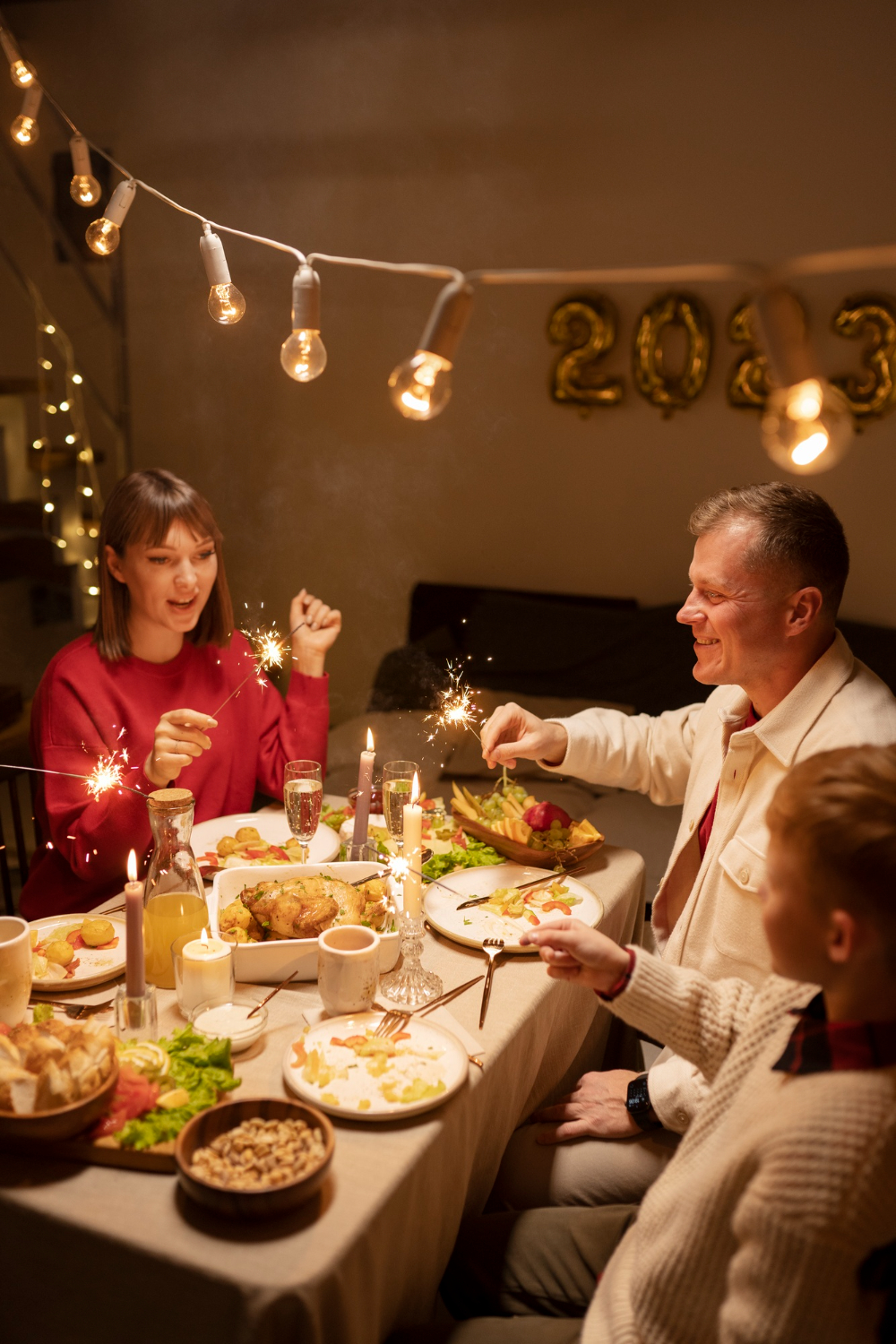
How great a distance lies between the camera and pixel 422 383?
54.4 inches

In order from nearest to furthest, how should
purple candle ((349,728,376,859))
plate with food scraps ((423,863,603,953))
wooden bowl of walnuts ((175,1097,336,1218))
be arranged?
1. wooden bowl of walnuts ((175,1097,336,1218))
2. plate with food scraps ((423,863,603,953))
3. purple candle ((349,728,376,859))

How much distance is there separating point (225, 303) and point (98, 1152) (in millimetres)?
1404

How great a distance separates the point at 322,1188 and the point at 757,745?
1141mm

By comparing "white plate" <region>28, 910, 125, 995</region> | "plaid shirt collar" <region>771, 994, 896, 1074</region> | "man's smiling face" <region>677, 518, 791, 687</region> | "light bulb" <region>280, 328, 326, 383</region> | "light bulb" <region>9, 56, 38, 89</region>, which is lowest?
"white plate" <region>28, 910, 125, 995</region>

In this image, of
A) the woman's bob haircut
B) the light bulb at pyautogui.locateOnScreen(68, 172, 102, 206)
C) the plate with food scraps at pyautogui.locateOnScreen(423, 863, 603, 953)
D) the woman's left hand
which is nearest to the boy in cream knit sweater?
the plate with food scraps at pyautogui.locateOnScreen(423, 863, 603, 953)

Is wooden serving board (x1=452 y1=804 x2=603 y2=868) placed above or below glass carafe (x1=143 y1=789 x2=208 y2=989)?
below

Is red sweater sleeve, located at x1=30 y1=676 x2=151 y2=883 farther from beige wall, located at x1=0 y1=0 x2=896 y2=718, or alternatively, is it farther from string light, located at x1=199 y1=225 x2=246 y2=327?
beige wall, located at x1=0 y1=0 x2=896 y2=718

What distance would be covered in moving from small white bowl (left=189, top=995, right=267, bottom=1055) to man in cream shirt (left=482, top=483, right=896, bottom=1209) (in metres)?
0.61

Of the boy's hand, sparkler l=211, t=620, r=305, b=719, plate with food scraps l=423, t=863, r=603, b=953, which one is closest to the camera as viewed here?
the boy's hand

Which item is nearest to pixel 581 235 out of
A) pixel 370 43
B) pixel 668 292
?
pixel 668 292

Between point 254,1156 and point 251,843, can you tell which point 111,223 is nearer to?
point 251,843

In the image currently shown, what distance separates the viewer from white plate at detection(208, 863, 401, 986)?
1549 mm

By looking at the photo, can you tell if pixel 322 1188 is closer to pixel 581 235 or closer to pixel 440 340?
pixel 440 340

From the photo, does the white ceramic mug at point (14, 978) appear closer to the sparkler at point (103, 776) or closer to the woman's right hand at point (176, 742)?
the sparkler at point (103, 776)
